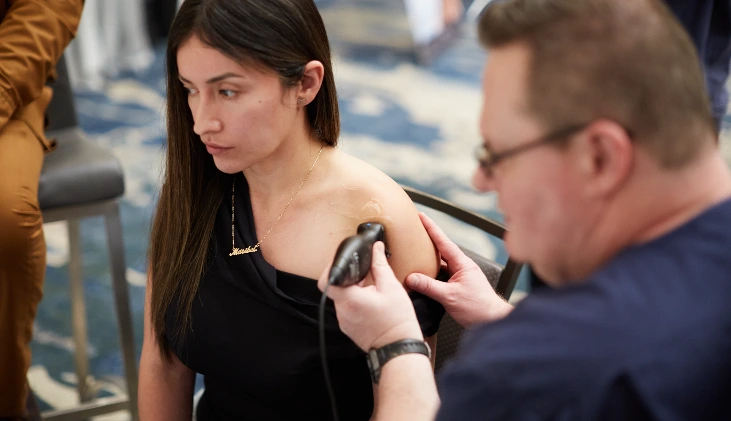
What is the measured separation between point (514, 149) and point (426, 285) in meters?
0.51

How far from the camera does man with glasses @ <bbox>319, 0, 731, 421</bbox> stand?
70cm

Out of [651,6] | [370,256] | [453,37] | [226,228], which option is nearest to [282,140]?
[226,228]

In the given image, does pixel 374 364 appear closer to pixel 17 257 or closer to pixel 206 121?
pixel 206 121

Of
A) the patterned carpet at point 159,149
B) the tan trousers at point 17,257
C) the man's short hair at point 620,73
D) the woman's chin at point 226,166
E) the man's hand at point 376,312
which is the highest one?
the man's short hair at point 620,73

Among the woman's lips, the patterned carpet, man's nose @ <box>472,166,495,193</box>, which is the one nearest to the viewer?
man's nose @ <box>472,166,495,193</box>

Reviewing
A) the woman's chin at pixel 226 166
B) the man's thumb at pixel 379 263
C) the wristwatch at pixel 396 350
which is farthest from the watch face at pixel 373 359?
the woman's chin at pixel 226 166

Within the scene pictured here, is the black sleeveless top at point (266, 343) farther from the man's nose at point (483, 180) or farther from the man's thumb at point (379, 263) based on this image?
the man's nose at point (483, 180)

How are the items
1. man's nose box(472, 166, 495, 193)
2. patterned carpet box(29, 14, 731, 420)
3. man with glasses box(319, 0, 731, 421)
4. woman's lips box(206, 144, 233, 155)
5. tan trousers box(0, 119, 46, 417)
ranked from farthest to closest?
patterned carpet box(29, 14, 731, 420) → tan trousers box(0, 119, 46, 417) → woman's lips box(206, 144, 233, 155) → man's nose box(472, 166, 495, 193) → man with glasses box(319, 0, 731, 421)

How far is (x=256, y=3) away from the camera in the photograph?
1.23 metres

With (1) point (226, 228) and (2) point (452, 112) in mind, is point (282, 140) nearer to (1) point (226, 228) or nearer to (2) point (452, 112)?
(1) point (226, 228)

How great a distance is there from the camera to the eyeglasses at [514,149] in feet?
2.50

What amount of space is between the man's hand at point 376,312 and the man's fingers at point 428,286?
A: 165 millimetres

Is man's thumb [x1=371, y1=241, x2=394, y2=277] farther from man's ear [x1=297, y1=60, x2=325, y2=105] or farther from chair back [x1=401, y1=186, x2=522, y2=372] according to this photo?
chair back [x1=401, y1=186, x2=522, y2=372]

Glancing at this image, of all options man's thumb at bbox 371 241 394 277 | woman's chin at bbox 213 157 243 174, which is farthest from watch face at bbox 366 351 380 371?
woman's chin at bbox 213 157 243 174
